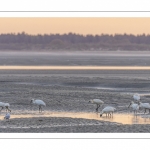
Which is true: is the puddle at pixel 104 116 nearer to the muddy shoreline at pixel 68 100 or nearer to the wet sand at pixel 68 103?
the wet sand at pixel 68 103

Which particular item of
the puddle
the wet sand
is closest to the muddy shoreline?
the wet sand

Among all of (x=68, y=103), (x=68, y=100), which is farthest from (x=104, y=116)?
(x=68, y=100)

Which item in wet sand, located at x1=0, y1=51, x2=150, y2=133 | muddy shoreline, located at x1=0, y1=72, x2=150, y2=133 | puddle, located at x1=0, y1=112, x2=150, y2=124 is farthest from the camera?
puddle, located at x1=0, y1=112, x2=150, y2=124

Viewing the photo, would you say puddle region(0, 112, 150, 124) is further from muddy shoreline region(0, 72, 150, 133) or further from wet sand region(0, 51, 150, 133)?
muddy shoreline region(0, 72, 150, 133)

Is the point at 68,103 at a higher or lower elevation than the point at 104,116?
higher

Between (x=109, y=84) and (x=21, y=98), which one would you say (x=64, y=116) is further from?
(x=109, y=84)

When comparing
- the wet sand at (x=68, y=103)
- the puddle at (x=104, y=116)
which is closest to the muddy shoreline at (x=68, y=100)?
the wet sand at (x=68, y=103)

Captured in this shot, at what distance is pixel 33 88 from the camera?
31.9 m

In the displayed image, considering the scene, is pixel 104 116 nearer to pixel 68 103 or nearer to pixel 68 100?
pixel 68 103

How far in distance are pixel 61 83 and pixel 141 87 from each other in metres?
5.73

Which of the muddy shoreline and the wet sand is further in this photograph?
the wet sand

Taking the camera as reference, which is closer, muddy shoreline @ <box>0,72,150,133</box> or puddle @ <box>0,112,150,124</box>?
muddy shoreline @ <box>0,72,150,133</box>

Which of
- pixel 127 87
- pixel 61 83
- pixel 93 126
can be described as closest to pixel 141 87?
pixel 127 87

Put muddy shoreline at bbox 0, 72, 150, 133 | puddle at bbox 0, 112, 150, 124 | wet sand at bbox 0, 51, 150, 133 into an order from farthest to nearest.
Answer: puddle at bbox 0, 112, 150, 124
wet sand at bbox 0, 51, 150, 133
muddy shoreline at bbox 0, 72, 150, 133
